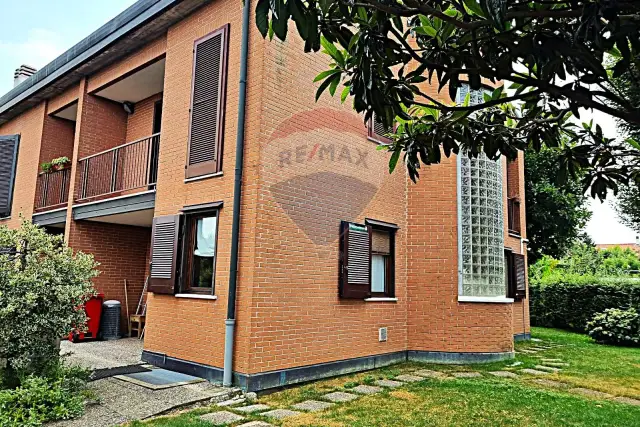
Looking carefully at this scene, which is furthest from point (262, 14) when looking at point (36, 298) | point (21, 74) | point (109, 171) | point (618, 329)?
point (21, 74)

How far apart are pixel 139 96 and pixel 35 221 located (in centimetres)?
414

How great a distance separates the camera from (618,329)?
12992 millimetres

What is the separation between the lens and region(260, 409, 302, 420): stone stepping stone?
222 inches

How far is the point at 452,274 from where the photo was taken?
9.31 m

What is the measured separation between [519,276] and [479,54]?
36.2 ft

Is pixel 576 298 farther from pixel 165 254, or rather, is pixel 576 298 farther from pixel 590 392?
pixel 165 254

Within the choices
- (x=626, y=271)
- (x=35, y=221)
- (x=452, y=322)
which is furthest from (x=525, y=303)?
(x=626, y=271)

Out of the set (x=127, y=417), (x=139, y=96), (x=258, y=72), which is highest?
(x=139, y=96)

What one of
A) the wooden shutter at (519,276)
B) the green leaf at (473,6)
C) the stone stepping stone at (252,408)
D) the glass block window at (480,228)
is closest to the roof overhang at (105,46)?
the glass block window at (480,228)

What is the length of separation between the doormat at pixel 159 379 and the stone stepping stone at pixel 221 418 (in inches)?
45.5

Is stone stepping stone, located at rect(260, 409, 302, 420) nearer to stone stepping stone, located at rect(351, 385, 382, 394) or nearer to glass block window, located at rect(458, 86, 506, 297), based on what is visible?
stone stepping stone, located at rect(351, 385, 382, 394)

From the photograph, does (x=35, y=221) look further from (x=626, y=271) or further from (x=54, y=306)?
(x=626, y=271)

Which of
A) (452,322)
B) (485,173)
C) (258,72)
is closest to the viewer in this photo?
(258,72)

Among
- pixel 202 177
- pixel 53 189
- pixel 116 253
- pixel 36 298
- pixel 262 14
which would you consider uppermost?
pixel 53 189
